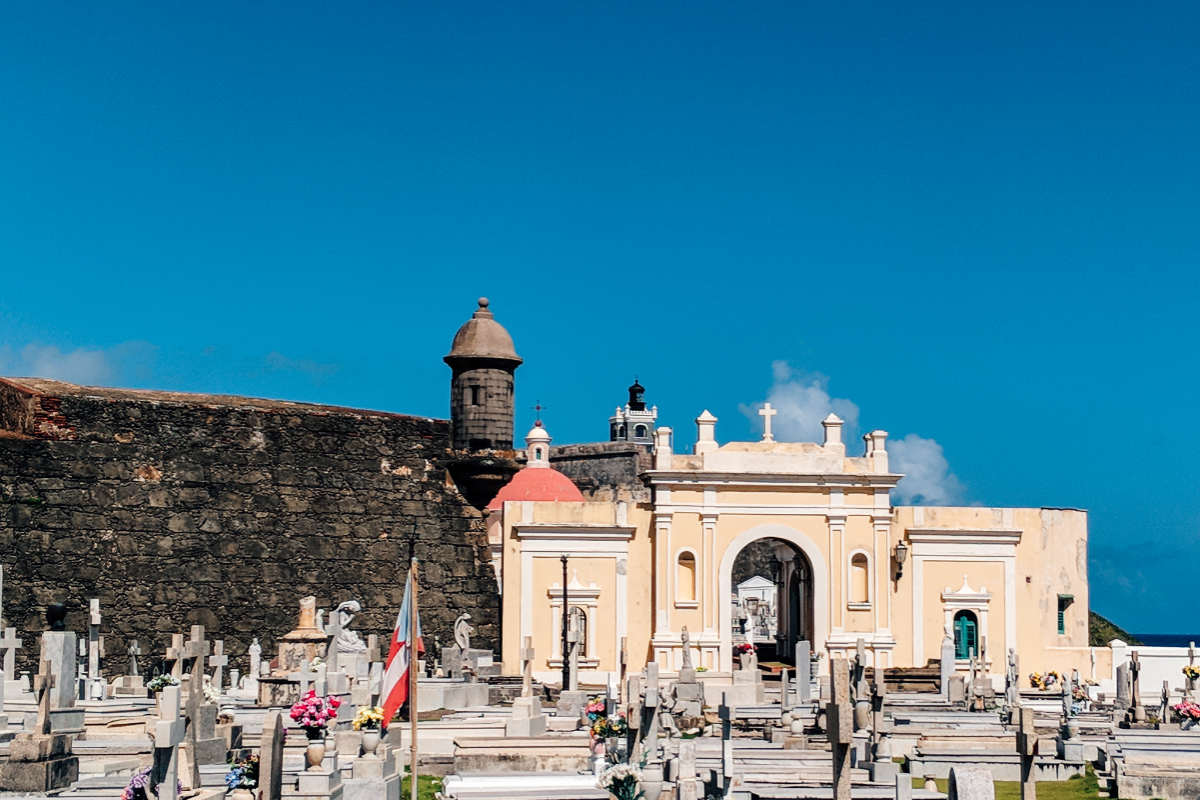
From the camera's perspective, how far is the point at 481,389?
37.1 m

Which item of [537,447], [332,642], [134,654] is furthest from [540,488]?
[332,642]

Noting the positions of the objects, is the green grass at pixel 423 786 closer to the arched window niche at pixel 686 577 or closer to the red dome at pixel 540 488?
the arched window niche at pixel 686 577

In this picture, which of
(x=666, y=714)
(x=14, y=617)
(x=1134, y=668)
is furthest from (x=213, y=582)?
(x=1134, y=668)

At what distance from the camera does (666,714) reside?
21.3 metres

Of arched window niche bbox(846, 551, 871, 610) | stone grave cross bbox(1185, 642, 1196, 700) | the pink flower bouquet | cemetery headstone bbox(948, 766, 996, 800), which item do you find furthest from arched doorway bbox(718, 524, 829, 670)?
cemetery headstone bbox(948, 766, 996, 800)

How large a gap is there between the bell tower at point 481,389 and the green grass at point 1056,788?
2066cm

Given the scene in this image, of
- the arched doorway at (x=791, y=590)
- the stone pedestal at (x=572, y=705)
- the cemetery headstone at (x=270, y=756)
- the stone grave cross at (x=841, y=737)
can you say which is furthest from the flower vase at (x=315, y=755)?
the arched doorway at (x=791, y=590)

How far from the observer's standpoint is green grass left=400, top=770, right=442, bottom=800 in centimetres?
1470

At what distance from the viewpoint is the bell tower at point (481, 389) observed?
120ft

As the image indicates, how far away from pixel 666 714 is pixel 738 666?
1487cm

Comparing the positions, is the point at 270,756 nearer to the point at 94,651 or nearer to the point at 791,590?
the point at 94,651

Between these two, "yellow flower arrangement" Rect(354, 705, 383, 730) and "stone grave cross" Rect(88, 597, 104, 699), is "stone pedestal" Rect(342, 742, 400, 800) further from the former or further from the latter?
"stone grave cross" Rect(88, 597, 104, 699)

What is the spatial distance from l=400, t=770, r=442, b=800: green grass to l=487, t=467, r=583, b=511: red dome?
102 feet

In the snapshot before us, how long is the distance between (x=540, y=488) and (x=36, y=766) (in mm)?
37258
